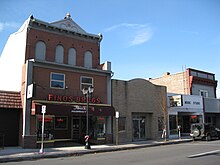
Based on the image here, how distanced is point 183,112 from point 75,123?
1564cm

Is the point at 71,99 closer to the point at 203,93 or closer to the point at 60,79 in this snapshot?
the point at 60,79

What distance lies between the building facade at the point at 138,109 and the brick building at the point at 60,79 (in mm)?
1313

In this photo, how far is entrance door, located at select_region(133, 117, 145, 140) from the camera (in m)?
25.7

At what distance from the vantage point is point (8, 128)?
1923 cm

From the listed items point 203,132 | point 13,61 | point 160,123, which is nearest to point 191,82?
point 160,123

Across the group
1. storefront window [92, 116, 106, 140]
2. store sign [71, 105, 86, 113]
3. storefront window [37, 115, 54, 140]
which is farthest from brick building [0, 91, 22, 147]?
storefront window [92, 116, 106, 140]

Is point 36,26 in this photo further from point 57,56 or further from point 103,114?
point 103,114

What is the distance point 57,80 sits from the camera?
812 inches

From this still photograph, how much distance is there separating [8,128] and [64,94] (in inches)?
202

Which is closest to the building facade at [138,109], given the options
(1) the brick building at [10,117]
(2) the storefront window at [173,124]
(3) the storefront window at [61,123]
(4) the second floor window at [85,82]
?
(2) the storefront window at [173,124]

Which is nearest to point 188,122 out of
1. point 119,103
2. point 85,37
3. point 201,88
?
point 201,88

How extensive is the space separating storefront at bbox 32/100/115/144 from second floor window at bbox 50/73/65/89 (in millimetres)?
1597

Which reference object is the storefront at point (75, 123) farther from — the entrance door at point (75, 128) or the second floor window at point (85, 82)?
the second floor window at point (85, 82)

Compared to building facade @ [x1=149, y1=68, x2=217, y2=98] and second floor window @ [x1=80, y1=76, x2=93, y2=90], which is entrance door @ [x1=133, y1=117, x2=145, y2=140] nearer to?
second floor window @ [x1=80, y1=76, x2=93, y2=90]
